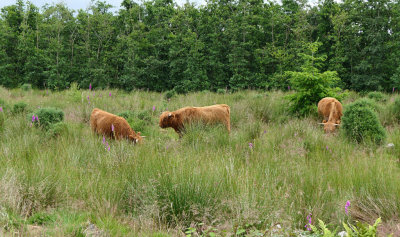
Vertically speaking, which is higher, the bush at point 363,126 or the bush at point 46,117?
the bush at point 363,126

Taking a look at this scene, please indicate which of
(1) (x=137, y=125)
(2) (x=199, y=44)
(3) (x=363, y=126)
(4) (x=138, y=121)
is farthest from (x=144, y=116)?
(2) (x=199, y=44)

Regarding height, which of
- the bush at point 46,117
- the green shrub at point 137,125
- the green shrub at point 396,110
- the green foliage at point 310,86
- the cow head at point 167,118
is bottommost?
the green shrub at point 137,125

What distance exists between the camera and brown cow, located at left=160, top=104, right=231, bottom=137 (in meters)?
6.23

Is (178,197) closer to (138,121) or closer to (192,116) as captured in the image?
(192,116)

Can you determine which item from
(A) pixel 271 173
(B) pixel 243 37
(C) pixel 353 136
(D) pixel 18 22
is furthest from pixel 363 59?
(D) pixel 18 22

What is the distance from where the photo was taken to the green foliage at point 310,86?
8711mm

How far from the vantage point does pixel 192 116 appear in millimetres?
6480

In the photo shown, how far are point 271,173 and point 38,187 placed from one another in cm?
283

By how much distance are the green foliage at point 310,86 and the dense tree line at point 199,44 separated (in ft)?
38.9

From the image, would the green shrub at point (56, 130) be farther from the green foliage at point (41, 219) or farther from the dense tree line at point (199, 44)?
the dense tree line at point (199, 44)

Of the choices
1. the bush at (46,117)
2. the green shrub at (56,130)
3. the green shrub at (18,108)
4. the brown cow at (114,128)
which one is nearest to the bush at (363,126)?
the brown cow at (114,128)

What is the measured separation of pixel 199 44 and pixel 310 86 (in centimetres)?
1375

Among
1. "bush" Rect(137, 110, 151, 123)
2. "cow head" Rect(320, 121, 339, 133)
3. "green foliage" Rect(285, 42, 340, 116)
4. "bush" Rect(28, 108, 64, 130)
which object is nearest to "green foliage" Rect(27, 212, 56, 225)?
"bush" Rect(28, 108, 64, 130)

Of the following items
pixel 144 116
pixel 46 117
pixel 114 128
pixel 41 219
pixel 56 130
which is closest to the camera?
pixel 41 219
